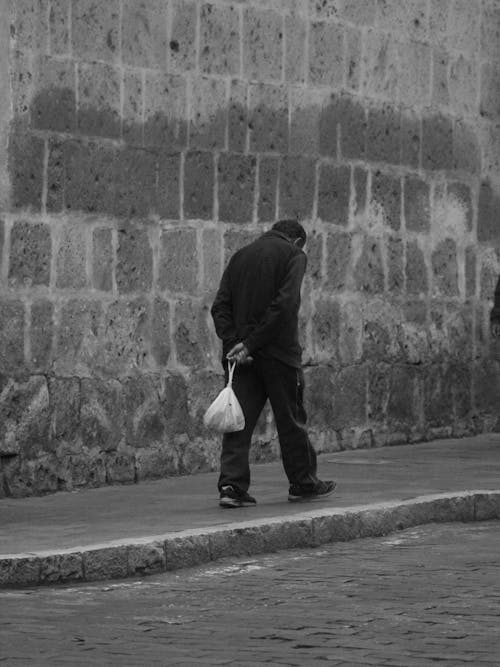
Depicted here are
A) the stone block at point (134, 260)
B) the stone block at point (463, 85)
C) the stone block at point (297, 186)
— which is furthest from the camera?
the stone block at point (463, 85)

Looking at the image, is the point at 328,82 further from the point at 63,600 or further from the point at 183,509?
the point at 63,600

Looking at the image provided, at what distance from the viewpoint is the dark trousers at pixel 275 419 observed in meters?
11.6

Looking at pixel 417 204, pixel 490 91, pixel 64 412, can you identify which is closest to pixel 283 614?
pixel 64 412

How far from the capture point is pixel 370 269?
15.4m

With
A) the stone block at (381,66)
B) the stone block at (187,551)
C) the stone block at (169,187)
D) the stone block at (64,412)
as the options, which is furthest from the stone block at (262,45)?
the stone block at (187,551)

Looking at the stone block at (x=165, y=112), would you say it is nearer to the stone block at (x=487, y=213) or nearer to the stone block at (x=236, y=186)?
the stone block at (x=236, y=186)

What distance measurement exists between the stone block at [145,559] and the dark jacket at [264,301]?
6.72 ft

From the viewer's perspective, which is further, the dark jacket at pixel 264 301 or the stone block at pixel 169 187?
the stone block at pixel 169 187

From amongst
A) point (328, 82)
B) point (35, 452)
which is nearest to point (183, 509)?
point (35, 452)

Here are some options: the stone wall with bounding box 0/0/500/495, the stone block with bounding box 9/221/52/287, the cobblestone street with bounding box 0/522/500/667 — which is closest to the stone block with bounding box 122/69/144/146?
the stone wall with bounding box 0/0/500/495

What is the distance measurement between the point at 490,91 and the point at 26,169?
574 cm

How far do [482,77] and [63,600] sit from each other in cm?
898

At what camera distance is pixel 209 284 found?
13766 mm

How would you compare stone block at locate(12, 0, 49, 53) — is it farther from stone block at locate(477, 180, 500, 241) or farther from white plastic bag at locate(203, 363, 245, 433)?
stone block at locate(477, 180, 500, 241)
